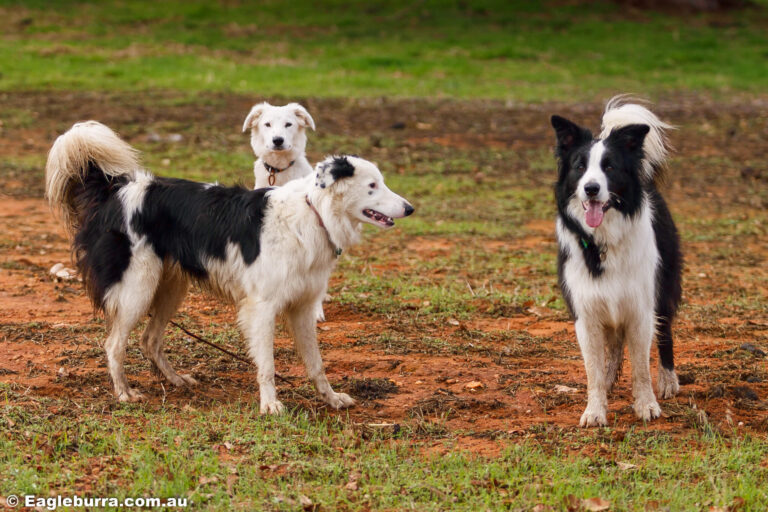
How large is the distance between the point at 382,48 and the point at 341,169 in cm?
1938

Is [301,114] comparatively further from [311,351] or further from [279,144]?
[311,351]

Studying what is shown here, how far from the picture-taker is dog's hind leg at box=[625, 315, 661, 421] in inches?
223

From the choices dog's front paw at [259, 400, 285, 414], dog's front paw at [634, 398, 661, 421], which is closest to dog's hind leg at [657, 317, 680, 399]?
dog's front paw at [634, 398, 661, 421]

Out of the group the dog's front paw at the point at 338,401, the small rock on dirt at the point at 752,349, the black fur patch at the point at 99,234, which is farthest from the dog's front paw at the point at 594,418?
the black fur patch at the point at 99,234

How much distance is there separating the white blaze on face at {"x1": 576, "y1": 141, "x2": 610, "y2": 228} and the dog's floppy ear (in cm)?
129

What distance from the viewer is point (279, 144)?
7.84m

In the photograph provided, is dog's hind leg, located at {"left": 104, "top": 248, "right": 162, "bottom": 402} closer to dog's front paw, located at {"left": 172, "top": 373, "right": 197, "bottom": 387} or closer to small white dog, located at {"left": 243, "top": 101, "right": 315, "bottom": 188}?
dog's front paw, located at {"left": 172, "top": 373, "right": 197, "bottom": 387}

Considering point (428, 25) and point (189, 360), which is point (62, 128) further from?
point (428, 25)

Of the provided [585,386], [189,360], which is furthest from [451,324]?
[189,360]

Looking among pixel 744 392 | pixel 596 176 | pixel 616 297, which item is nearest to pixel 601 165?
pixel 596 176

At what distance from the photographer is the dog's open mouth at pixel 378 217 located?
5.70 m

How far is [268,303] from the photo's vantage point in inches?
225

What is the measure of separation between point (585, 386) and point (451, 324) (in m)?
1.60

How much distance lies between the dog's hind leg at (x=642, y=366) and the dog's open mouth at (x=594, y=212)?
0.75 metres
